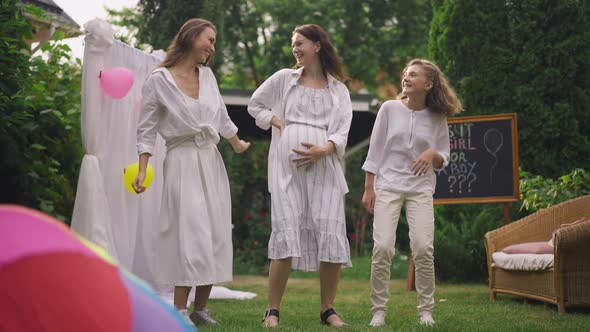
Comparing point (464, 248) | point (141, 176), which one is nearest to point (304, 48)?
point (141, 176)

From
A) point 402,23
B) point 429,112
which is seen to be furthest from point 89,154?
point 402,23

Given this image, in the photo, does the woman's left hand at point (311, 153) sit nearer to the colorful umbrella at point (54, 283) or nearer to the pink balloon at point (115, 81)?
the pink balloon at point (115, 81)

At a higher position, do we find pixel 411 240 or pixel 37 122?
pixel 37 122

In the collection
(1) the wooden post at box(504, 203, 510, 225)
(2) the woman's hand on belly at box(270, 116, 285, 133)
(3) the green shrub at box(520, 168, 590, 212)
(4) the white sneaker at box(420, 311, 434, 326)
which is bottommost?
(4) the white sneaker at box(420, 311, 434, 326)

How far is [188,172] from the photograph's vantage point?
565cm

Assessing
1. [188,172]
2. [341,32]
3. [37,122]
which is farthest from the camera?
[341,32]

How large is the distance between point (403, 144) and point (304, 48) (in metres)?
0.91

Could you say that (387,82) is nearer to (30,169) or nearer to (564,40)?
(564,40)

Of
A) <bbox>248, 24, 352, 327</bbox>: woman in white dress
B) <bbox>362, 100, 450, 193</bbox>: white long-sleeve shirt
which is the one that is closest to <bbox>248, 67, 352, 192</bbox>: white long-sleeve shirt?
<bbox>248, 24, 352, 327</bbox>: woman in white dress

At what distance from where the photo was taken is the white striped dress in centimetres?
566

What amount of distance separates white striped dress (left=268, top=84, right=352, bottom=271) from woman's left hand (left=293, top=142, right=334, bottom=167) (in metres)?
0.05

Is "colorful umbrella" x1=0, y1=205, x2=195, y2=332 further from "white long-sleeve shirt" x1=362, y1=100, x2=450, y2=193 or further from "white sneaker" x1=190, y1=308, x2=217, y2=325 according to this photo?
"white long-sleeve shirt" x1=362, y1=100, x2=450, y2=193

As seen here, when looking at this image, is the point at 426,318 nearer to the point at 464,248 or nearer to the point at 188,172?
the point at 188,172

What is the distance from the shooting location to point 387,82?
2747cm
